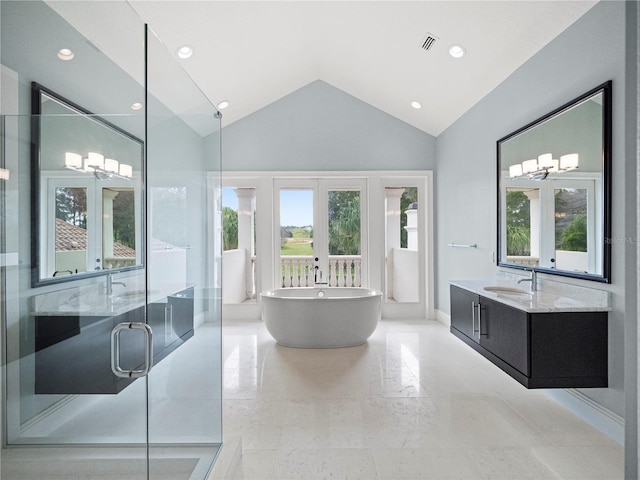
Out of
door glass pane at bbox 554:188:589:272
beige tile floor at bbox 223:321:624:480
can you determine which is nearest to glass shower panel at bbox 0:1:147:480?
beige tile floor at bbox 223:321:624:480

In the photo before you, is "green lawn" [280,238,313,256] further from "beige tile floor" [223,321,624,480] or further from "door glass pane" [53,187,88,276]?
"door glass pane" [53,187,88,276]

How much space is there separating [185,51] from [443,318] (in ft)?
14.2

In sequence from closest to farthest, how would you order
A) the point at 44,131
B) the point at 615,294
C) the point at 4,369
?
the point at 4,369 → the point at 44,131 → the point at 615,294

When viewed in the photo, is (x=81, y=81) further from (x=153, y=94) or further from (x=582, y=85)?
(x=582, y=85)


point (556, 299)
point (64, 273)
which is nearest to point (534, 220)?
point (556, 299)

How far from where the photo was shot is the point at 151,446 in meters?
1.36

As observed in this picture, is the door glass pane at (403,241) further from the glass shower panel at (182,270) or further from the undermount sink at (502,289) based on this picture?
the glass shower panel at (182,270)

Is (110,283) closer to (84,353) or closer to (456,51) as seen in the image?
(84,353)

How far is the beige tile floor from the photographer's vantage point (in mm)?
2055

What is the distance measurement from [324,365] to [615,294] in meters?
2.32

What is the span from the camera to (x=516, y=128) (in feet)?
11.5

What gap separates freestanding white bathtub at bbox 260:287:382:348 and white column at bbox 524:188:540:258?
1.72 metres

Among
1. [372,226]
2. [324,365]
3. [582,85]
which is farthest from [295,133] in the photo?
[582,85]

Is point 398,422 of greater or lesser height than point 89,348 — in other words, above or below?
below
